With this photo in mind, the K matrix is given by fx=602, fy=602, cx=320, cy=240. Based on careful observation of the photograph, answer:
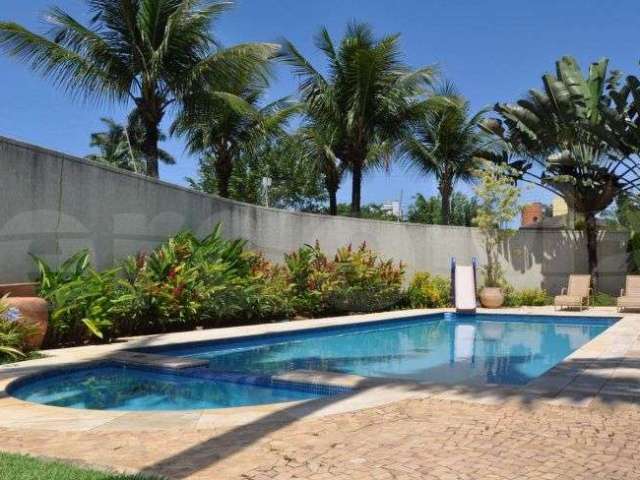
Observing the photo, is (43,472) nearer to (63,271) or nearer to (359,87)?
(63,271)

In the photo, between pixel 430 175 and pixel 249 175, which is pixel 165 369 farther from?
pixel 249 175

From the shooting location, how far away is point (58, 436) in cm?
450

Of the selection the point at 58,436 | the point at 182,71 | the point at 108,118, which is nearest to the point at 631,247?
the point at 182,71

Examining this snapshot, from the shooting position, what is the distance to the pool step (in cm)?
769

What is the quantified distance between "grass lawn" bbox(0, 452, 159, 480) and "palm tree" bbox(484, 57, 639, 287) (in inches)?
646

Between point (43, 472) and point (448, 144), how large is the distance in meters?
22.1

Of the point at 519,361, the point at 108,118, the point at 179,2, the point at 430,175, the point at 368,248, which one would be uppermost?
the point at 108,118

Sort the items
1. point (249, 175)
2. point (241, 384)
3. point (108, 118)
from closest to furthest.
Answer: point (241, 384)
point (249, 175)
point (108, 118)

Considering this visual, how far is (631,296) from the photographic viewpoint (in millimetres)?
15844

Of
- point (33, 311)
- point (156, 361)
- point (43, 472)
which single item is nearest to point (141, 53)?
point (33, 311)

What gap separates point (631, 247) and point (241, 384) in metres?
16.0

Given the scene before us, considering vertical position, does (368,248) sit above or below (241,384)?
above

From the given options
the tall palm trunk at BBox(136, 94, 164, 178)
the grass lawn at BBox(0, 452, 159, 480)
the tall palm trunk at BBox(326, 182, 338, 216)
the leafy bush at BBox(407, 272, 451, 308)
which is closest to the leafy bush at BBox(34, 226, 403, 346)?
the leafy bush at BBox(407, 272, 451, 308)

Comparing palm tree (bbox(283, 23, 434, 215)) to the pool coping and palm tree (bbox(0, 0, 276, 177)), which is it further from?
the pool coping
